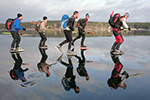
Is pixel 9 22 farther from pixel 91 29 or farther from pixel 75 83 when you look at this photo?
pixel 91 29

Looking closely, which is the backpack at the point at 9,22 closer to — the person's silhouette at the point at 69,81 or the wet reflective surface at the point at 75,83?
the wet reflective surface at the point at 75,83

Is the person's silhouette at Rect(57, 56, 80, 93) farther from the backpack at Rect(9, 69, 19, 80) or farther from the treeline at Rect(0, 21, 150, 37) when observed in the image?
the treeline at Rect(0, 21, 150, 37)

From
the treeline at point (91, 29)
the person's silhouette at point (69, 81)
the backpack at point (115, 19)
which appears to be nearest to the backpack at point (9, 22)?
the backpack at point (115, 19)

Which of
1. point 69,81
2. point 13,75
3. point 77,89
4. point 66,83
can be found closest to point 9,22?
point 13,75

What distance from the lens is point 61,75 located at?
5.80m

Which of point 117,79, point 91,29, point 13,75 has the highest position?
point 13,75

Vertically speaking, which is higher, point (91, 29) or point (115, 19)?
point (115, 19)

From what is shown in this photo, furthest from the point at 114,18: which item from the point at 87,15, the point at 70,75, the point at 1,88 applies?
the point at 1,88

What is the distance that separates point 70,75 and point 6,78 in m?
1.90

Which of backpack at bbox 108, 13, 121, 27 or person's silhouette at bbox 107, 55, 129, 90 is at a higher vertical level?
backpack at bbox 108, 13, 121, 27

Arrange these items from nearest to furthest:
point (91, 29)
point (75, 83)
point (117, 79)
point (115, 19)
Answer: point (75, 83) < point (117, 79) < point (115, 19) < point (91, 29)

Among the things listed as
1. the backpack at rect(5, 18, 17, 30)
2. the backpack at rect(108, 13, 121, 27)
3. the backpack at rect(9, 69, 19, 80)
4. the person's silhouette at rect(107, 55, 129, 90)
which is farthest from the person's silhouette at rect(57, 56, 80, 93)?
the backpack at rect(5, 18, 17, 30)

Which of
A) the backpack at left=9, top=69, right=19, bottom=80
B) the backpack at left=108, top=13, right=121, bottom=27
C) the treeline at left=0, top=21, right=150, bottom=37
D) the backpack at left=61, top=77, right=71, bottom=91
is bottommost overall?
the treeline at left=0, top=21, right=150, bottom=37

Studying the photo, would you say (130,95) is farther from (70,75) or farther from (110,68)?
(110,68)
